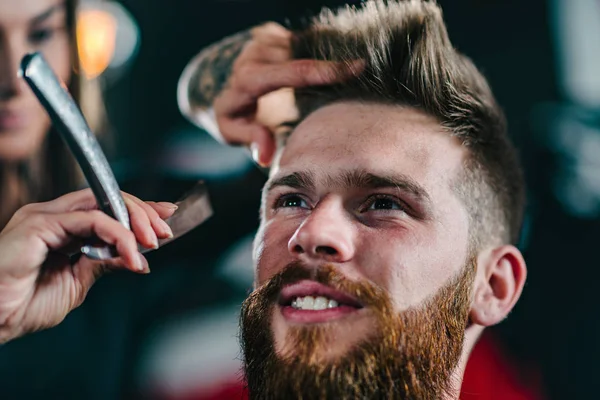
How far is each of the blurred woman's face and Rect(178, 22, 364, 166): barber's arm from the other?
0.85ft

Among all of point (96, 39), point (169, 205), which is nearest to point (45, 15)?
point (96, 39)

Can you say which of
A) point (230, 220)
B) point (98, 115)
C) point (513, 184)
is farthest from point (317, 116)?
point (98, 115)

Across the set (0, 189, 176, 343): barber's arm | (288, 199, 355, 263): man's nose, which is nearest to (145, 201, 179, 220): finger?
(0, 189, 176, 343): barber's arm

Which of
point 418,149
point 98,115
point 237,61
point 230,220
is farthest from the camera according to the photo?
point 98,115

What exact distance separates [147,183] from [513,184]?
793mm

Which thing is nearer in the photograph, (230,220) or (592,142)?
(230,220)

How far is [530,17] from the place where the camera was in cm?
177

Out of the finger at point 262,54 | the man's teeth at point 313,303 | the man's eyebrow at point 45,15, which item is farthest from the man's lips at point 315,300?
the man's eyebrow at point 45,15

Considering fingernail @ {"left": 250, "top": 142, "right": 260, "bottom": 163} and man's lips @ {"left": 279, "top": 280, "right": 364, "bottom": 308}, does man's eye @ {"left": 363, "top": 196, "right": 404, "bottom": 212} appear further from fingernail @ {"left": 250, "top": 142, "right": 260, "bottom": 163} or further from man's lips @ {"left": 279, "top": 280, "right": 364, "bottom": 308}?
fingernail @ {"left": 250, "top": 142, "right": 260, "bottom": 163}

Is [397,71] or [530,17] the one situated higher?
[397,71]

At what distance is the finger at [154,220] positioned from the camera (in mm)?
813

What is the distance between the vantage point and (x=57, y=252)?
0.87m

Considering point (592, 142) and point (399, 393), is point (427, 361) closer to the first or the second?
point (399, 393)

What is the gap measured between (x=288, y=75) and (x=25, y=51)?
1.62 feet
